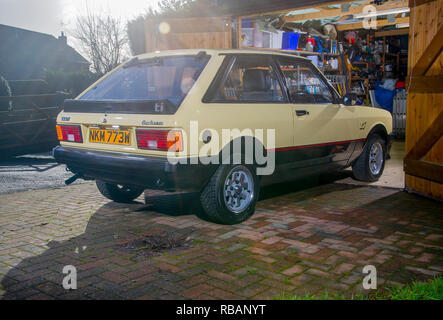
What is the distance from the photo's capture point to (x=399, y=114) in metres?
12.5

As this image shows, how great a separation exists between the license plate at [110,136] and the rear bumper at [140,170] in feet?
0.40

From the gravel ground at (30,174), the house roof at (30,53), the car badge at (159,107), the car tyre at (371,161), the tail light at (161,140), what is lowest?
the gravel ground at (30,174)

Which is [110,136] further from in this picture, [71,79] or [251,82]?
[71,79]

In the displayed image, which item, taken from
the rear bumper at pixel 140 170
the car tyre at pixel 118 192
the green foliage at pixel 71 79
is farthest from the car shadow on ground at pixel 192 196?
the green foliage at pixel 71 79

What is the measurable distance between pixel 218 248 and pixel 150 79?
7.09 feet

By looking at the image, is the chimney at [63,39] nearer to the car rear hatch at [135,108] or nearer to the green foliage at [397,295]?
the car rear hatch at [135,108]

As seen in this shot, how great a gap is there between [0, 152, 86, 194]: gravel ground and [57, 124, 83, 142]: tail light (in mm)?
2190

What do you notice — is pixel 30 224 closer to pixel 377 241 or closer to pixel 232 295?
pixel 232 295

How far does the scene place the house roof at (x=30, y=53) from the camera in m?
37.5

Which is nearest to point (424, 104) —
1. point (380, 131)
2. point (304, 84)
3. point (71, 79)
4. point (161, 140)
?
point (380, 131)

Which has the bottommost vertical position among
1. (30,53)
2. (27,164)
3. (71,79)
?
(27,164)

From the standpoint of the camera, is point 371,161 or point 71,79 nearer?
point 371,161

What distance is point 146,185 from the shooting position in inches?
163
